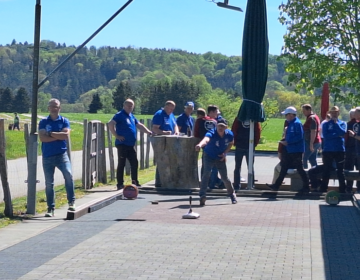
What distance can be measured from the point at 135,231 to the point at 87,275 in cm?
287

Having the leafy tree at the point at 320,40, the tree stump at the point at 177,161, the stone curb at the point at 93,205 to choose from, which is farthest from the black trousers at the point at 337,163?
the leafy tree at the point at 320,40

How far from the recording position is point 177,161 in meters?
15.5

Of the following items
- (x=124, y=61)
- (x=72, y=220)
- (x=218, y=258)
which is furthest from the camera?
(x=124, y=61)

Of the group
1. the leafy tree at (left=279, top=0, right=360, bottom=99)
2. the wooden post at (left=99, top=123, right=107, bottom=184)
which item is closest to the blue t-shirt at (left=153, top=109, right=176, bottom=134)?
the wooden post at (left=99, top=123, right=107, bottom=184)

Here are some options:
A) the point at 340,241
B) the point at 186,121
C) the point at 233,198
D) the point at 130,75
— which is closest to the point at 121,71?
the point at 130,75

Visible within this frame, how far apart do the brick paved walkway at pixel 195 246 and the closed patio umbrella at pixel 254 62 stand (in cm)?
283

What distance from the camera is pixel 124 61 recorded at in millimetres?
191875

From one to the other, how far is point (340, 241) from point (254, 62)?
6.28 metres

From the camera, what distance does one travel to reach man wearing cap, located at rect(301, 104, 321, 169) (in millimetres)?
16703

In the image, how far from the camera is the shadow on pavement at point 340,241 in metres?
7.85

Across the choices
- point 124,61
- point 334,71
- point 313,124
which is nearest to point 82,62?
point 124,61

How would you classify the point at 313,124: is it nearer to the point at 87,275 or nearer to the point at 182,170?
the point at 182,170

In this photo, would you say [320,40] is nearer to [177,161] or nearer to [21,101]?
[177,161]

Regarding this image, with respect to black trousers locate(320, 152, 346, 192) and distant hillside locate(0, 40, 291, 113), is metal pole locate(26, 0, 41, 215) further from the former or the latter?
distant hillside locate(0, 40, 291, 113)
